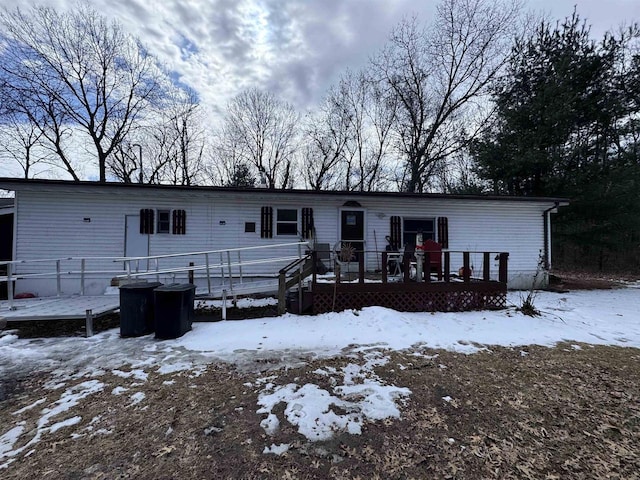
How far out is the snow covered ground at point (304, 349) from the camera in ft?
9.04

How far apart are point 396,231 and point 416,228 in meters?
0.77

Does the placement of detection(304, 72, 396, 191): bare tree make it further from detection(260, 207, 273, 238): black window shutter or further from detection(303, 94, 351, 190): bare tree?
detection(260, 207, 273, 238): black window shutter

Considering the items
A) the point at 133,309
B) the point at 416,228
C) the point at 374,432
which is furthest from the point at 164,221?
the point at 374,432

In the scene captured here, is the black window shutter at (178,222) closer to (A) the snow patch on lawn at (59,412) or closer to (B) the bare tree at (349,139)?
(A) the snow patch on lawn at (59,412)

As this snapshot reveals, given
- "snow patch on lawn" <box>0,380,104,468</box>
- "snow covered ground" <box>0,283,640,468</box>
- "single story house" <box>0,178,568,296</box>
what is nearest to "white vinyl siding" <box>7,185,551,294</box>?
"single story house" <box>0,178,568,296</box>

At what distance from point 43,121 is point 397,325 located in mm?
22618

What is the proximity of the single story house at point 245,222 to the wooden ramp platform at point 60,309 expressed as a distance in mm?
1921

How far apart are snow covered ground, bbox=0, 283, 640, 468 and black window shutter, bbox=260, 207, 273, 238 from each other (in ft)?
13.0

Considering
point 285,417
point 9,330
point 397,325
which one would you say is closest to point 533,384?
point 397,325

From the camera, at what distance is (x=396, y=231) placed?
1001 cm

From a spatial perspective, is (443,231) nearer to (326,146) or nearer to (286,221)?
(286,221)

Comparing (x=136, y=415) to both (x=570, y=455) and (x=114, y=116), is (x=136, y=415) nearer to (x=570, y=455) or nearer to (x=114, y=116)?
(x=570, y=455)

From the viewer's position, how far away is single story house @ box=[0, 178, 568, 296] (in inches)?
332

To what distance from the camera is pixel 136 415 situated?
2756 millimetres
